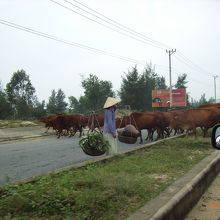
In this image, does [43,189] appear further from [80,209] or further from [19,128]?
[19,128]

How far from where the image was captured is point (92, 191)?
662cm

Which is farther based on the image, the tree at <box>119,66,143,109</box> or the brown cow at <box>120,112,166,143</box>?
the tree at <box>119,66,143,109</box>

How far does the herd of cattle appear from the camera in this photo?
20156 millimetres

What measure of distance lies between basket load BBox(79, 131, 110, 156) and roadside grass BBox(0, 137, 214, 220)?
916 millimetres

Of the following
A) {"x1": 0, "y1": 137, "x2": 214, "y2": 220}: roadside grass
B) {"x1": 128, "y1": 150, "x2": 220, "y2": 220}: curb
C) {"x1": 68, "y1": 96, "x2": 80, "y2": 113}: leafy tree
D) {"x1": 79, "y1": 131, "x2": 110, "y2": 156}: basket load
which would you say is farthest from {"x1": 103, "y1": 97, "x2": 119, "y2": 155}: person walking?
{"x1": 68, "y1": 96, "x2": 80, "y2": 113}: leafy tree

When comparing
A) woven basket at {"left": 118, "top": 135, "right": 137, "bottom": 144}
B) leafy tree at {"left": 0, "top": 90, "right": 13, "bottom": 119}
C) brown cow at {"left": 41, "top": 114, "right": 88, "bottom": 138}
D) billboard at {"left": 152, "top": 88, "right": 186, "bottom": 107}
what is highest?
billboard at {"left": 152, "top": 88, "right": 186, "bottom": 107}

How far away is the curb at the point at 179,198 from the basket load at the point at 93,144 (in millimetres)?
2597

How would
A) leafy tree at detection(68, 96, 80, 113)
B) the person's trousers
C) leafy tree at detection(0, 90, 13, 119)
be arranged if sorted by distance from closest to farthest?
the person's trousers → leafy tree at detection(0, 90, 13, 119) → leafy tree at detection(68, 96, 80, 113)

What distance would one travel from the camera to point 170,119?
73.4 feet

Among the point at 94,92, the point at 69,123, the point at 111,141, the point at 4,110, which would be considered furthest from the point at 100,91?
the point at 111,141

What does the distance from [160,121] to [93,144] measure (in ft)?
38.6

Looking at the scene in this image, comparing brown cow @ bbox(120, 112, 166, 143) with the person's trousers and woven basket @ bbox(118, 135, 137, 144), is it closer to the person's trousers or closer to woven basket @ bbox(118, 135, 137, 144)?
woven basket @ bbox(118, 135, 137, 144)

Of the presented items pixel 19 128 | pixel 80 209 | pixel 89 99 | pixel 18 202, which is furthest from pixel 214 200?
pixel 89 99

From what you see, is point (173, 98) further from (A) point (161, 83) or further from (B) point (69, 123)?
(B) point (69, 123)
